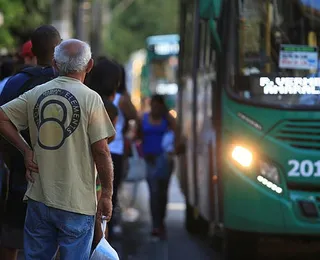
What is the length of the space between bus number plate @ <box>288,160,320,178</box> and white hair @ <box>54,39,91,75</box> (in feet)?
11.0

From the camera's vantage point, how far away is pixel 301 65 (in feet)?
30.8

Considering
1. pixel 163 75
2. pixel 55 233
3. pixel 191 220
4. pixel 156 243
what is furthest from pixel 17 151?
pixel 163 75

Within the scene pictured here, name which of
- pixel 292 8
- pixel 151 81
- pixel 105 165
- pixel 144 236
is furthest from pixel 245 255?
pixel 151 81

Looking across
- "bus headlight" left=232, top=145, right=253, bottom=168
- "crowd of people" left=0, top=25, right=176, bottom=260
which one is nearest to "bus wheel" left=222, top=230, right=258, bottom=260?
"bus headlight" left=232, top=145, right=253, bottom=168

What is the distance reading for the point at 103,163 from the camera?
6.10 meters

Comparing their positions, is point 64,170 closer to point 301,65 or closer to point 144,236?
point 301,65

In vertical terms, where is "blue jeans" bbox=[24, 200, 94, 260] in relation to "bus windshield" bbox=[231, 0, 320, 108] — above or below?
→ below

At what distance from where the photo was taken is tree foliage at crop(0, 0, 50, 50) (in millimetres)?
24288

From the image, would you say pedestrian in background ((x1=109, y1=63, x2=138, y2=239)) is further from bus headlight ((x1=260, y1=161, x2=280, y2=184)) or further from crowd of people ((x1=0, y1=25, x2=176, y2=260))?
crowd of people ((x1=0, y1=25, x2=176, y2=260))

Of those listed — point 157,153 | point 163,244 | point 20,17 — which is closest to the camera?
point 163,244

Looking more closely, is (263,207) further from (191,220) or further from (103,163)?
(191,220)

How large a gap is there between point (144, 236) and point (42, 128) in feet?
23.1

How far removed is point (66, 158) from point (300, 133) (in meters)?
3.58

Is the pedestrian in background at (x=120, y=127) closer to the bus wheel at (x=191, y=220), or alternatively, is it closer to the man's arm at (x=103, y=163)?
the bus wheel at (x=191, y=220)
